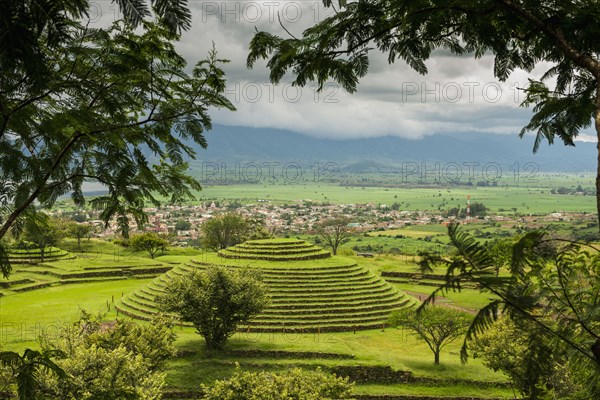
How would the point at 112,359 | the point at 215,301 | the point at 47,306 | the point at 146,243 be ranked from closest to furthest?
the point at 112,359
the point at 215,301
the point at 47,306
the point at 146,243

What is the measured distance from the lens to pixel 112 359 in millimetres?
15250

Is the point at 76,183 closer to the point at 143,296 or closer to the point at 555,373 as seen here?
the point at 555,373

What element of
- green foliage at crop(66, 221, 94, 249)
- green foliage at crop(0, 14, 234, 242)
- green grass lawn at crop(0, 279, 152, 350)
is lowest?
green grass lawn at crop(0, 279, 152, 350)

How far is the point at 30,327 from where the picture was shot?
3061cm

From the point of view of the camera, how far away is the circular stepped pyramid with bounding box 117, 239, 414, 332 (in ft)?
106

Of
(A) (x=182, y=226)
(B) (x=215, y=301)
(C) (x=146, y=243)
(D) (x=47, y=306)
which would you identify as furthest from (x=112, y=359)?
(A) (x=182, y=226)

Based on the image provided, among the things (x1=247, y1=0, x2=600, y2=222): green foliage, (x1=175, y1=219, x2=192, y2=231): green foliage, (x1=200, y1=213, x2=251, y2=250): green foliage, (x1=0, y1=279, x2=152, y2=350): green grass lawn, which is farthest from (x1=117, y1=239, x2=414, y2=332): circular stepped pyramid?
(x1=175, y1=219, x2=192, y2=231): green foliage

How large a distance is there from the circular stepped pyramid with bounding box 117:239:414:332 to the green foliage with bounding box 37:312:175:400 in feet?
32.5

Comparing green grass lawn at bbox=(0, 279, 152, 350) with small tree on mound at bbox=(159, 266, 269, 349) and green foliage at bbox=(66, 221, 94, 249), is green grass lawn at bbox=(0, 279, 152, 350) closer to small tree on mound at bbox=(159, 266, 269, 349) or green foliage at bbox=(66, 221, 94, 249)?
small tree on mound at bbox=(159, 266, 269, 349)

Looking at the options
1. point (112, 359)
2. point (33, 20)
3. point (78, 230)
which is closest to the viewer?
point (33, 20)

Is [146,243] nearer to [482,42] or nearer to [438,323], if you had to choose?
[438,323]

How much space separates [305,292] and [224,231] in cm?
3732

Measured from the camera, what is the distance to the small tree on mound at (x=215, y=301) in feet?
84.4

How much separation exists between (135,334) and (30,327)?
→ 1407 cm
